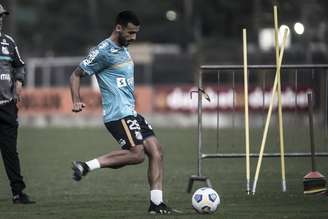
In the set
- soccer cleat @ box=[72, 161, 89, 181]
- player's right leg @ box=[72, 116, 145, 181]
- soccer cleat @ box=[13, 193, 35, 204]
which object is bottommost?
soccer cleat @ box=[13, 193, 35, 204]

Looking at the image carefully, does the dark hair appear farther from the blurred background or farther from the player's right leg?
the blurred background

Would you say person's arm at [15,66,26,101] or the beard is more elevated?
the beard

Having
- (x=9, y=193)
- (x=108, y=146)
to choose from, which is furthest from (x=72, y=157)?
(x=9, y=193)

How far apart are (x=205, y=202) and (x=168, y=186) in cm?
354

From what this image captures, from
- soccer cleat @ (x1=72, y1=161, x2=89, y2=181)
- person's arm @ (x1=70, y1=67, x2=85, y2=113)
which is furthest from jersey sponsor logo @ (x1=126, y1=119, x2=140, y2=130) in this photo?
soccer cleat @ (x1=72, y1=161, x2=89, y2=181)

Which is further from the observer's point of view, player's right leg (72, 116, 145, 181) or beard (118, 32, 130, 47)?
beard (118, 32, 130, 47)

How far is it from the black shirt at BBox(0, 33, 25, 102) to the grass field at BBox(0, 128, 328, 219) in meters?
1.29

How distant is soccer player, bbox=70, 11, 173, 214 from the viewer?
424 inches

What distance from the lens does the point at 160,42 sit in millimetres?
65312

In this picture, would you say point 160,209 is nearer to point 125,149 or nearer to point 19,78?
point 125,149

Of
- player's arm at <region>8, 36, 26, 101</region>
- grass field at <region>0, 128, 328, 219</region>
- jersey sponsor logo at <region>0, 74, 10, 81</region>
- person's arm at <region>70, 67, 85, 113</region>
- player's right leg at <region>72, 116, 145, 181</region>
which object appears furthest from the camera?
player's arm at <region>8, 36, 26, 101</region>

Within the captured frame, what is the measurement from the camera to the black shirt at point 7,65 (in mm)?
11992

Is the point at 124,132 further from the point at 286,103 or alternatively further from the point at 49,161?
the point at 286,103

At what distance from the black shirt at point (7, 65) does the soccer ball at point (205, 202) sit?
2697mm
